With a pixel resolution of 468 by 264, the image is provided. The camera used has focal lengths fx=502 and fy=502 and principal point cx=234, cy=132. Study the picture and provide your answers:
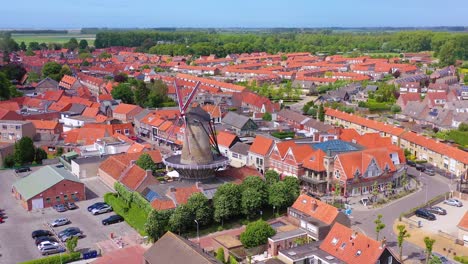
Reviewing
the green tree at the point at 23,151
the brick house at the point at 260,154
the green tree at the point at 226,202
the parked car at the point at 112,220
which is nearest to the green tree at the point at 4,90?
the green tree at the point at 23,151

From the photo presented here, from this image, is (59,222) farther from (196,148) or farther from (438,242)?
(438,242)

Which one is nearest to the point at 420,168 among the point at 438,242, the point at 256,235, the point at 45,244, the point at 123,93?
the point at 438,242

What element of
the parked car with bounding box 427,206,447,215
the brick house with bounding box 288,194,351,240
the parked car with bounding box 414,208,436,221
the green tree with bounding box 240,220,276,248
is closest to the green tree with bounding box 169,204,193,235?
the green tree with bounding box 240,220,276,248

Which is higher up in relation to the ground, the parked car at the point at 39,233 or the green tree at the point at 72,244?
the green tree at the point at 72,244

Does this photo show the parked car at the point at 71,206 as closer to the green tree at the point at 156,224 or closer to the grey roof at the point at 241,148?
the green tree at the point at 156,224

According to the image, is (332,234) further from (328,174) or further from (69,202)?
(69,202)

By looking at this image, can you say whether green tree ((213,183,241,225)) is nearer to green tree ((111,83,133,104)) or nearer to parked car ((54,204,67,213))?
parked car ((54,204,67,213))
